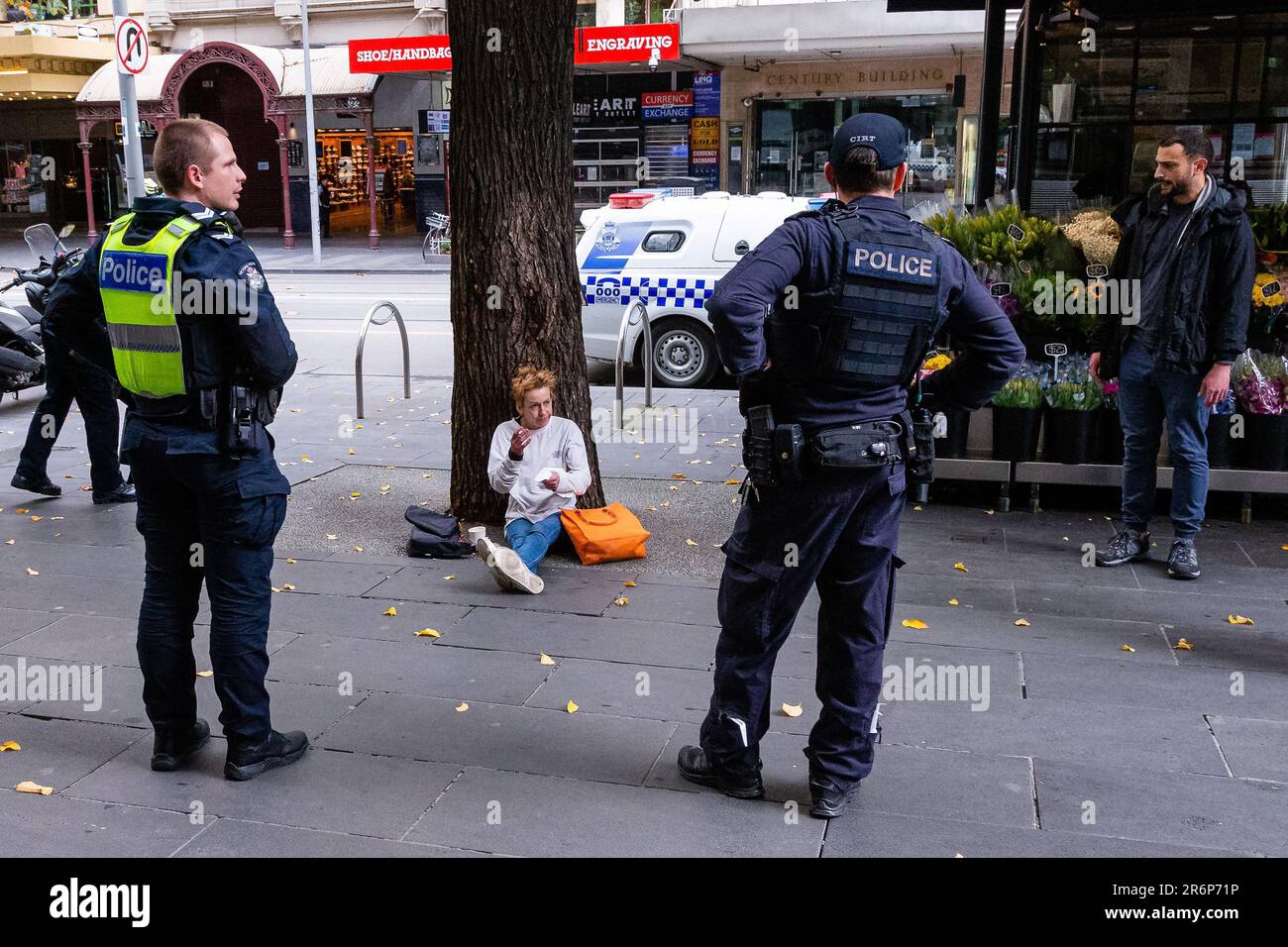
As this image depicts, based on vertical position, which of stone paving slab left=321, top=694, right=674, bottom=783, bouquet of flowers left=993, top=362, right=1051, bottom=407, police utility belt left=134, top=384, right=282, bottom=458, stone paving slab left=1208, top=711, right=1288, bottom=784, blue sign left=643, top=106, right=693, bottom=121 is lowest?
stone paving slab left=1208, top=711, right=1288, bottom=784

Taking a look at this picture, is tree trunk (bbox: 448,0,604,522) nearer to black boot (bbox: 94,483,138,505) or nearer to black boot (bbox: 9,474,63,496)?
black boot (bbox: 94,483,138,505)

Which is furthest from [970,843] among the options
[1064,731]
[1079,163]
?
[1079,163]

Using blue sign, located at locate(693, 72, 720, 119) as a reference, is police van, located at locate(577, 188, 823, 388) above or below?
below

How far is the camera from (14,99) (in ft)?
114

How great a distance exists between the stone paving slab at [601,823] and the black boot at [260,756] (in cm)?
57

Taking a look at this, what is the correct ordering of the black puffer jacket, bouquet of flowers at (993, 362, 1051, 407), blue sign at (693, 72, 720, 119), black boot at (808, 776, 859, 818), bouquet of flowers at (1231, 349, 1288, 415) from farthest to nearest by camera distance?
blue sign at (693, 72, 720, 119) < bouquet of flowers at (993, 362, 1051, 407) < bouquet of flowers at (1231, 349, 1288, 415) < the black puffer jacket < black boot at (808, 776, 859, 818)

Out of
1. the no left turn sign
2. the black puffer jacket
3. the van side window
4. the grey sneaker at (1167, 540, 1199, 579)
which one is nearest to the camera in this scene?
the black puffer jacket

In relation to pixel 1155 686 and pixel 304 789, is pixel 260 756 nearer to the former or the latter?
pixel 304 789

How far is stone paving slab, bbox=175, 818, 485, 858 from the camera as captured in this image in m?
3.38

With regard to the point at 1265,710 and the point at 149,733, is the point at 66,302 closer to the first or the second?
the point at 149,733

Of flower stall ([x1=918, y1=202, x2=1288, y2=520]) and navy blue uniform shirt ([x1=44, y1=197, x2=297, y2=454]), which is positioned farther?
flower stall ([x1=918, y1=202, x2=1288, y2=520])

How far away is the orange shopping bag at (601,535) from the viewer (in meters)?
6.12

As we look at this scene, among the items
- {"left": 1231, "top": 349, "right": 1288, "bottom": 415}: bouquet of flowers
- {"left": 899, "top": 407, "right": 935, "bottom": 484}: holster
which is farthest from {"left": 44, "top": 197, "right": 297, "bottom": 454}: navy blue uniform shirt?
{"left": 1231, "top": 349, "right": 1288, "bottom": 415}: bouquet of flowers

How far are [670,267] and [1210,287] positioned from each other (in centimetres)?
610
